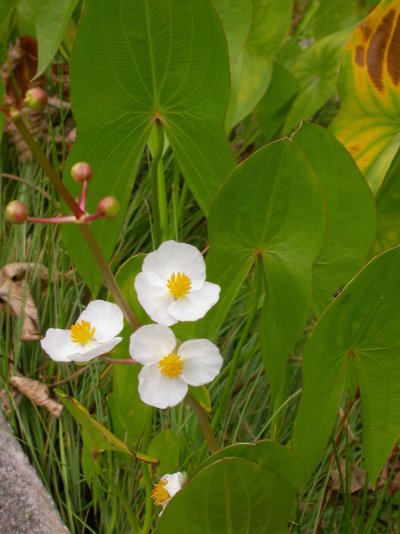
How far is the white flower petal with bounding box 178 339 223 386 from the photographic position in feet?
1.76

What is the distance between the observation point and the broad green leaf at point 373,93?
0.80m

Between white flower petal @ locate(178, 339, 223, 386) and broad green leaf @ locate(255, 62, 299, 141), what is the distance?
2.47 ft

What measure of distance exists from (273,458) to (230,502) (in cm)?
6

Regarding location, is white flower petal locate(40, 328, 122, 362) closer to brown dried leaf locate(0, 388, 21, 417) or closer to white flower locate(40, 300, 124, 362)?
white flower locate(40, 300, 124, 362)

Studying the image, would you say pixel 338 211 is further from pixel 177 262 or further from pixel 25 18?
pixel 25 18

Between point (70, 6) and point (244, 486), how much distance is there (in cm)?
47

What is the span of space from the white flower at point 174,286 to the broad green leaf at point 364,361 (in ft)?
0.33

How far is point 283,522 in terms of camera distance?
0.62m

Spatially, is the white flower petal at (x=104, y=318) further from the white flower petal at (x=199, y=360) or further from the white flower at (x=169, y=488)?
the white flower at (x=169, y=488)

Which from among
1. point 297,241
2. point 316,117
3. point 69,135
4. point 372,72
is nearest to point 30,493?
point 297,241

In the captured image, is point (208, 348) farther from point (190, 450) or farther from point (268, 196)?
point (190, 450)

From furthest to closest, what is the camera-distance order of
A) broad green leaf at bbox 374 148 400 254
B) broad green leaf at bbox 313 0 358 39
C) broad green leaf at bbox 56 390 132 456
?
broad green leaf at bbox 313 0 358 39 < broad green leaf at bbox 374 148 400 254 < broad green leaf at bbox 56 390 132 456

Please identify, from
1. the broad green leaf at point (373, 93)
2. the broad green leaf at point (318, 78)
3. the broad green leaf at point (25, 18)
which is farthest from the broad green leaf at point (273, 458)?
the broad green leaf at point (25, 18)

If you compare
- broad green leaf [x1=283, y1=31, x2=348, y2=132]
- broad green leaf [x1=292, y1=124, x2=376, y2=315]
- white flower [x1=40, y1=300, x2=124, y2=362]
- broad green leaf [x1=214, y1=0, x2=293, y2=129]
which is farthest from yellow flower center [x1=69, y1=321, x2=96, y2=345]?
broad green leaf [x1=283, y1=31, x2=348, y2=132]
